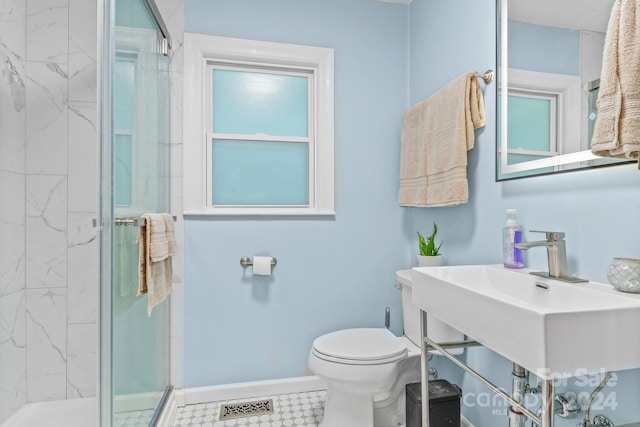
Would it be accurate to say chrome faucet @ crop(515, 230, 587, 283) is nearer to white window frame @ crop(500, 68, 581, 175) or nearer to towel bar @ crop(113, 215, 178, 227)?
white window frame @ crop(500, 68, 581, 175)

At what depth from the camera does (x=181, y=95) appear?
6.27ft

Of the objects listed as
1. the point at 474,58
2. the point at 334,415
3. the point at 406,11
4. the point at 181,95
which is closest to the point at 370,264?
the point at 334,415

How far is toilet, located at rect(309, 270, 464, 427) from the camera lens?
1.50 metres

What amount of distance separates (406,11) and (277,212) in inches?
59.3

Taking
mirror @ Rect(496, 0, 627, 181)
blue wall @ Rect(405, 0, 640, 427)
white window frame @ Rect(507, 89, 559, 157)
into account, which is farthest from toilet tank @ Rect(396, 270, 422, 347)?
white window frame @ Rect(507, 89, 559, 157)

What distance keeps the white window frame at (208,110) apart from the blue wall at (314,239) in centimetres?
5

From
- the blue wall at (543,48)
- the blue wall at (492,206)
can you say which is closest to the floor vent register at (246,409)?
the blue wall at (492,206)

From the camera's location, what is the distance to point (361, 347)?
1.69 metres

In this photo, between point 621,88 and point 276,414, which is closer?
point 621,88

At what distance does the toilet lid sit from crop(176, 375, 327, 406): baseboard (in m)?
0.48

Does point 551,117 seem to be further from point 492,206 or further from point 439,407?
point 439,407

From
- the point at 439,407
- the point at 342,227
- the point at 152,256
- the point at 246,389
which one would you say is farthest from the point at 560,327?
the point at 246,389

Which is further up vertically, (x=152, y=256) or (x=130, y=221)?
(x=130, y=221)

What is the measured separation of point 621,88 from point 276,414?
1886 mm
